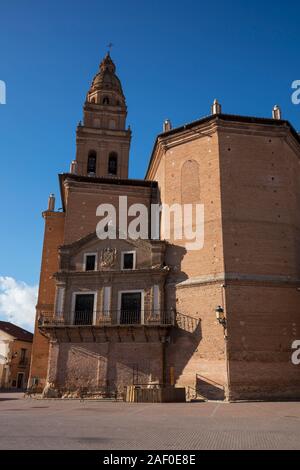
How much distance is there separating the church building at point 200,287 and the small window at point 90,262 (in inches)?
2.6

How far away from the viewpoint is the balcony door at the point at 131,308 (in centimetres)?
2627

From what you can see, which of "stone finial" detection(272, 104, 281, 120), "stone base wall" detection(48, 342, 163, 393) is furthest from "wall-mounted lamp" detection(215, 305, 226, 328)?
"stone finial" detection(272, 104, 281, 120)

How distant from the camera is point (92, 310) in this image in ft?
88.8

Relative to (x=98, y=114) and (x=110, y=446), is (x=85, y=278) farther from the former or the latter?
(x=98, y=114)

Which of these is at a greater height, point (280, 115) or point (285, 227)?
point (280, 115)

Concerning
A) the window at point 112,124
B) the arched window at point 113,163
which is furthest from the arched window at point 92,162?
the window at point 112,124

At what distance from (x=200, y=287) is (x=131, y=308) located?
4.45m

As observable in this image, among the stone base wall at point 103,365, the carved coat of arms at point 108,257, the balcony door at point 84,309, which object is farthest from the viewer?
the carved coat of arms at point 108,257

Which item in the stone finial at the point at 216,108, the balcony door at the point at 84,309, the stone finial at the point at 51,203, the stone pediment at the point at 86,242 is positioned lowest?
the balcony door at the point at 84,309

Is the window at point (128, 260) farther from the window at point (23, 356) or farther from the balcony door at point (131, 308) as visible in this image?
the window at point (23, 356)

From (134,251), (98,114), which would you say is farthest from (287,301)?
(98,114)

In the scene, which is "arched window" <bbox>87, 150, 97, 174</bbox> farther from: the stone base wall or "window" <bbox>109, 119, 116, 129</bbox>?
the stone base wall

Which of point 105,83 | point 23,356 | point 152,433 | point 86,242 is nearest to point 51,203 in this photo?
point 86,242
